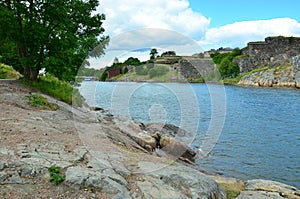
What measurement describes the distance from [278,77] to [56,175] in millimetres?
73310

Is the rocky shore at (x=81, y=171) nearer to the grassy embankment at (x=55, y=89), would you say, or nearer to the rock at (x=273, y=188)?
the rock at (x=273, y=188)

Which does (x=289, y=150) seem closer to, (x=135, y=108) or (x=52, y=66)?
(x=52, y=66)

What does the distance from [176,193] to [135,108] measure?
26.6 metres

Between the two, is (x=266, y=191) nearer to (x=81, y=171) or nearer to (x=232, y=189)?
(x=232, y=189)

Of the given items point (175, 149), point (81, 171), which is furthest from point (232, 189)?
point (175, 149)

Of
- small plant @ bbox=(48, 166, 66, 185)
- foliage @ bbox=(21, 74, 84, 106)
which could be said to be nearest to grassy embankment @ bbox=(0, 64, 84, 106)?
foliage @ bbox=(21, 74, 84, 106)

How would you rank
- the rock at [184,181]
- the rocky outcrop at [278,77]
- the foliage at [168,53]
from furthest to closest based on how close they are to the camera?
the rocky outcrop at [278,77] < the foliage at [168,53] < the rock at [184,181]

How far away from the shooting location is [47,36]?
1727 cm

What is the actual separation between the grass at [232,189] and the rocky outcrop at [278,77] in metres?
61.9

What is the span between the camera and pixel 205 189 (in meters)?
7.40

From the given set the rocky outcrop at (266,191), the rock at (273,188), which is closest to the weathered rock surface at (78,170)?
the rocky outcrop at (266,191)

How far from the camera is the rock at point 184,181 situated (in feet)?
23.4

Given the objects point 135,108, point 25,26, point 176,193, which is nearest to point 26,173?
point 176,193

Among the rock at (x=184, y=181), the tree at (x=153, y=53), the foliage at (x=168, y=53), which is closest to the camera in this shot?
the rock at (x=184, y=181)
